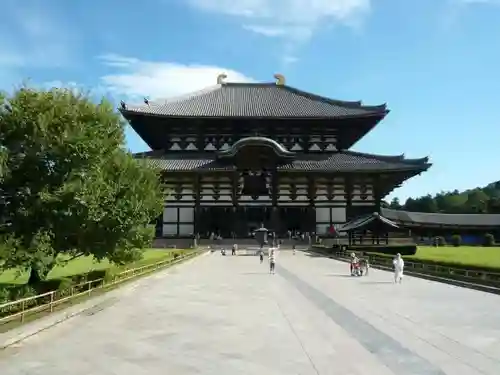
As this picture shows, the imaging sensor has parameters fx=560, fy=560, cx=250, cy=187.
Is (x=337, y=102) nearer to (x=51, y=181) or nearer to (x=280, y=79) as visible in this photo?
(x=280, y=79)

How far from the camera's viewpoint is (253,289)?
75.1 ft

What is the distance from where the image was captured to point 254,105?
73.3m

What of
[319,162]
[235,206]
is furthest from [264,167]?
[319,162]

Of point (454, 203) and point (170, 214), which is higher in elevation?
point (454, 203)

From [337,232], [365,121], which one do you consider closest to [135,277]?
[337,232]

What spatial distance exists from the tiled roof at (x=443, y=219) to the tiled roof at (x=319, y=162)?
10404 millimetres

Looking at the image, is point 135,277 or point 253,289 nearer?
point 253,289

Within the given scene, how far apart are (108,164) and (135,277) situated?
7394 mm

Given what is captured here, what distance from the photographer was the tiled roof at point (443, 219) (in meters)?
75.1

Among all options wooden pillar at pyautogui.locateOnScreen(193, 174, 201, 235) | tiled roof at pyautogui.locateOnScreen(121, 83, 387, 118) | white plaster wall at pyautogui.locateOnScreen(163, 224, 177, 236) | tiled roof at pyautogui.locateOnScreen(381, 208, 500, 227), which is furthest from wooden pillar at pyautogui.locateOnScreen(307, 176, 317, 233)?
white plaster wall at pyautogui.locateOnScreen(163, 224, 177, 236)

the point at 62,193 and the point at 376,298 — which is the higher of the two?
the point at 62,193

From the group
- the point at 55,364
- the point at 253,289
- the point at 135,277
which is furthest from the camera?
the point at 135,277

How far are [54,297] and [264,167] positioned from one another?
49.4 m

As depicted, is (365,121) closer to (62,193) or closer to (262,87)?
(262,87)
